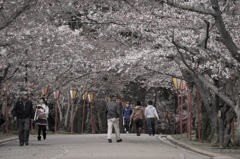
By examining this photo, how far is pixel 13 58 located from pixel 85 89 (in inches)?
752

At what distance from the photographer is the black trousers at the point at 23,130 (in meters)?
19.8

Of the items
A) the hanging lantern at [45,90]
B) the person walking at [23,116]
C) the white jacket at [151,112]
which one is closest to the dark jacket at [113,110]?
the person walking at [23,116]

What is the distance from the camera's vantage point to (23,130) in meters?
20.0

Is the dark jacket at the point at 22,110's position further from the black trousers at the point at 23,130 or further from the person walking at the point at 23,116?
the black trousers at the point at 23,130

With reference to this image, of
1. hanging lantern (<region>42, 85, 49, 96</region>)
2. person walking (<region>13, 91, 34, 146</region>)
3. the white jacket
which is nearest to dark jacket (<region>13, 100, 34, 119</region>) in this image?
person walking (<region>13, 91, 34, 146</region>)

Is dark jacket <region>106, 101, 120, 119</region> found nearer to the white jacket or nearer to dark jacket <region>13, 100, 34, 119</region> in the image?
dark jacket <region>13, 100, 34, 119</region>

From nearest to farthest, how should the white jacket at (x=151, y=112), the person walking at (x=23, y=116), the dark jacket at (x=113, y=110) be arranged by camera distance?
the person walking at (x=23, y=116) → the dark jacket at (x=113, y=110) → the white jacket at (x=151, y=112)

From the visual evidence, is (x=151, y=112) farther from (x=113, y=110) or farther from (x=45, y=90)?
(x=45, y=90)

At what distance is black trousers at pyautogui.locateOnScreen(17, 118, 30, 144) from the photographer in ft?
65.0

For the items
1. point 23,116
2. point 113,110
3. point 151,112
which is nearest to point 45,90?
point 151,112

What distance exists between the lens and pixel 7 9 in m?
15.2

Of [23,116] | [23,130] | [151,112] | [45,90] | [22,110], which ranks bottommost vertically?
[23,130]

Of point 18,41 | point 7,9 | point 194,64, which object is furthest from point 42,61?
point 7,9

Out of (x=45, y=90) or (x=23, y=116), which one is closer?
(x=23, y=116)
